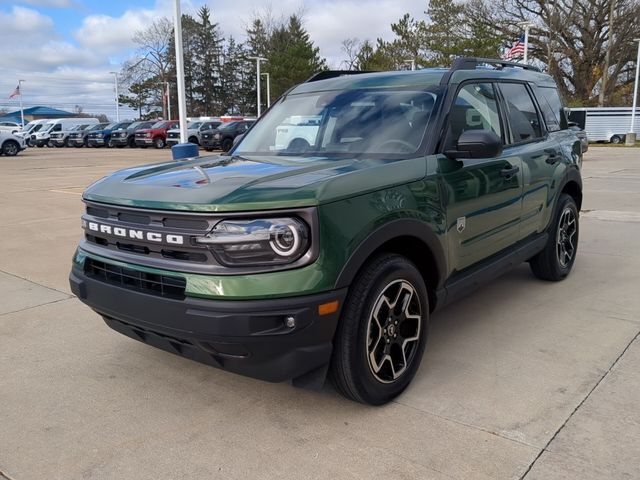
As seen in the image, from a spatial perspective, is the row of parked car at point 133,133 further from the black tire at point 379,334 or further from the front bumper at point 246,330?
the front bumper at point 246,330

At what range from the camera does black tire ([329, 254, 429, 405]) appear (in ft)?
9.30

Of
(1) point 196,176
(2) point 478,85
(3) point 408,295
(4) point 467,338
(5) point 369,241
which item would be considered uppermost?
(2) point 478,85

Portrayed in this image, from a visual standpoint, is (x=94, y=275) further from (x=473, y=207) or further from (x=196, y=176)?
(x=473, y=207)

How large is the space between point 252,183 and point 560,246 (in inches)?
142

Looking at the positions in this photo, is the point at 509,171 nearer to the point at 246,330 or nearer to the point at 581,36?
the point at 246,330

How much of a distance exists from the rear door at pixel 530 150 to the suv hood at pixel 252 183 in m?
1.43

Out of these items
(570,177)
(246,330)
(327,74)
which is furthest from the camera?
(570,177)

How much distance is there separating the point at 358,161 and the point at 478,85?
1.37 metres

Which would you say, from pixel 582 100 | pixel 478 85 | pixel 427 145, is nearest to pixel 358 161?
pixel 427 145

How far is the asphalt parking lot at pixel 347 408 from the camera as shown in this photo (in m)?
2.63

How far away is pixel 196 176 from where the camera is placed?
3.12 metres

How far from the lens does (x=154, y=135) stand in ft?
110

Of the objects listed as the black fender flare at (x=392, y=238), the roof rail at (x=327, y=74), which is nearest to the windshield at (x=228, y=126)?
the roof rail at (x=327, y=74)

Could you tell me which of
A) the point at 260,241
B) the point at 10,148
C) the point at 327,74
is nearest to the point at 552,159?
the point at 327,74
